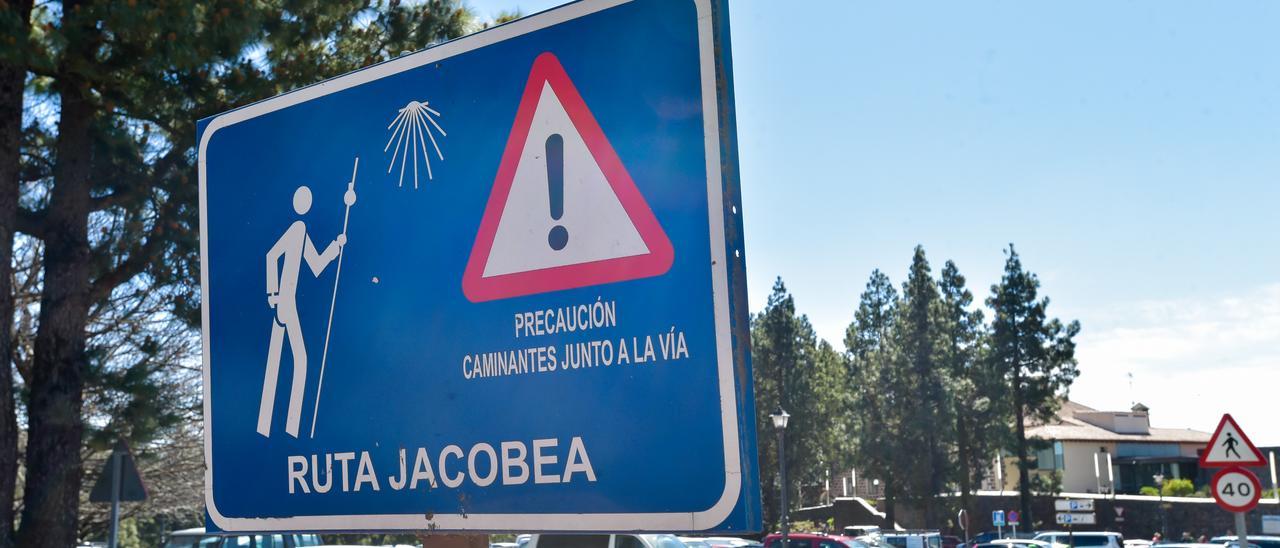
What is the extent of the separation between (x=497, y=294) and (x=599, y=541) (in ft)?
46.5

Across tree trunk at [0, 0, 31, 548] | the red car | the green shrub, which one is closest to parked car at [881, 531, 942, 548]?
the red car

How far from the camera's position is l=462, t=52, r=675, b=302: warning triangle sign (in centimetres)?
206

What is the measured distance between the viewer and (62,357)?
43.6ft

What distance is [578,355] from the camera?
2.11 meters

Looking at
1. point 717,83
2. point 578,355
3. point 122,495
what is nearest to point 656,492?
point 578,355

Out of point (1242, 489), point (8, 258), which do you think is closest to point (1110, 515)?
point (1242, 489)

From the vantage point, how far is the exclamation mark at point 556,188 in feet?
7.04

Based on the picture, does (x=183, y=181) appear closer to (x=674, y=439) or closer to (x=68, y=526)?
(x=68, y=526)

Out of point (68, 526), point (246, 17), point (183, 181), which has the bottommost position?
point (68, 526)

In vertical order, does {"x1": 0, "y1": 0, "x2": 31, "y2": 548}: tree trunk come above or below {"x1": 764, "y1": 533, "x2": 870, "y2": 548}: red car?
above

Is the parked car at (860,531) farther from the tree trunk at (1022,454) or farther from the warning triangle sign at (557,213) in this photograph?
the warning triangle sign at (557,213)

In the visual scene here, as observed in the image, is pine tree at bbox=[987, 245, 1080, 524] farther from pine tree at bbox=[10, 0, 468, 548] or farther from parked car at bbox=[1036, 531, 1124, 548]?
pine tree at bbox=[10, 0, 468, 548]

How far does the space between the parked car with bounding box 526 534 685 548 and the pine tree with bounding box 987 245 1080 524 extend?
38309mm

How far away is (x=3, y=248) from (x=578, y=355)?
439 inches
